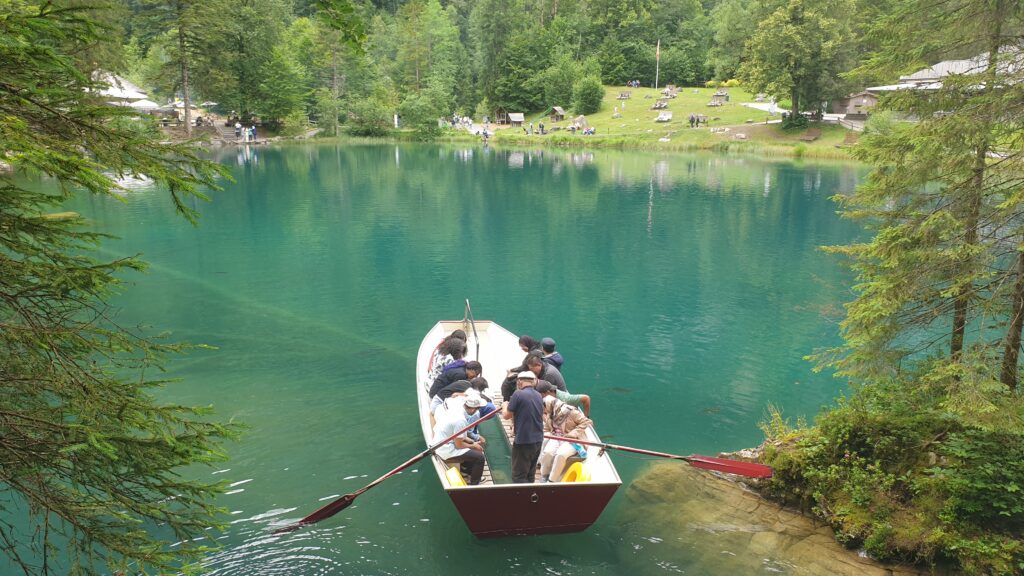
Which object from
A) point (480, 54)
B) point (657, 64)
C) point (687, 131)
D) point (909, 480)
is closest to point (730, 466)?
point (909, 480)

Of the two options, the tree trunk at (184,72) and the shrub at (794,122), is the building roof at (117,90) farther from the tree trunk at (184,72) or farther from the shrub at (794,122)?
the shrub at (794,122)

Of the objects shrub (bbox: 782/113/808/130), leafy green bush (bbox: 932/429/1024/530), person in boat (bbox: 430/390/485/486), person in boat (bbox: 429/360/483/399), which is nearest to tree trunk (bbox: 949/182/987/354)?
leafy green bush (bbox: 932/429/1024/530)

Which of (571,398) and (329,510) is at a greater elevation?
(571,398)

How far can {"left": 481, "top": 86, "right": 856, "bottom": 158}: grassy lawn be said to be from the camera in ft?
201

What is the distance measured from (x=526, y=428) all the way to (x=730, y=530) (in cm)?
313

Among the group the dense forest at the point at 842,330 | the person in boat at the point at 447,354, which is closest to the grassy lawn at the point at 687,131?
the dense forest at the point at 842,330

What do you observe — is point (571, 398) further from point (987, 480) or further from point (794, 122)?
point (794, 122)

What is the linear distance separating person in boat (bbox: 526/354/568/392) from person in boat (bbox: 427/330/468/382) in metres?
1.56

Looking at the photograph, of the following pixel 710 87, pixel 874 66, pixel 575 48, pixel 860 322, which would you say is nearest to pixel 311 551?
pixel 860 322

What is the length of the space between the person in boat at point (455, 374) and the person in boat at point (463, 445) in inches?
49.6

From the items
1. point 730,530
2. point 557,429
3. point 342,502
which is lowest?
point 730,530

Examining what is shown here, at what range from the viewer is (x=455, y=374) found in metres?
10.1

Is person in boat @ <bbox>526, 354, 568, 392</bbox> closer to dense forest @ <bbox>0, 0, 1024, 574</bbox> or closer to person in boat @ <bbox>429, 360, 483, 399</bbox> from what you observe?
person in boat @ <bbox>429, 360, 483, 399</bbox>

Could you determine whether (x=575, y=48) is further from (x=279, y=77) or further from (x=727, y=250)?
(x=727, y=250)
